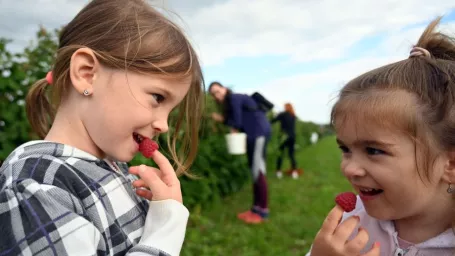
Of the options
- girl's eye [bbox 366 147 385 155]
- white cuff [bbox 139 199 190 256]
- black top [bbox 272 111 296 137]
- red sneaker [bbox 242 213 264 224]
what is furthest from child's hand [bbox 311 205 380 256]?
black top [bbox 272 111 296 137]

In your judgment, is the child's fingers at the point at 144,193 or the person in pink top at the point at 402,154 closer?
the child's fingers at the point at 144,193

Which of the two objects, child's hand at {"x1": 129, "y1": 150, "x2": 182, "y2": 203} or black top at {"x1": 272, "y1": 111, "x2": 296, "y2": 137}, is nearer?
child's hand at {"x1": 129, "y1": 150, "x2": 182, "y2": 203}

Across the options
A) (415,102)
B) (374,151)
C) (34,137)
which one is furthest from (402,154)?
(34,137)

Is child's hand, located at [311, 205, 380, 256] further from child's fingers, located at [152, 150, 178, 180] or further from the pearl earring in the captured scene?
child's fingers, located at [152, 150, 178, 180]

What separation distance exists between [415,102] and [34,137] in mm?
2294

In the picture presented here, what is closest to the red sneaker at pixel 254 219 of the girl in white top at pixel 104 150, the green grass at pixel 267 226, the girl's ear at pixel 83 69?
the green grass at pixel 267 226

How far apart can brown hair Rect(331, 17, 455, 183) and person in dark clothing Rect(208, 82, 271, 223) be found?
3.52m

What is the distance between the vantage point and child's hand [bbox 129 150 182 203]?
1188 millimetres

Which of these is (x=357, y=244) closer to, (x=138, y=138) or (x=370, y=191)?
(x=370, y=191)

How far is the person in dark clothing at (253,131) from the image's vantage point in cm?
504

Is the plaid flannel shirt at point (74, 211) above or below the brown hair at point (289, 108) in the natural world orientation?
above

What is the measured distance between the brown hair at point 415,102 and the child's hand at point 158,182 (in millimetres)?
692

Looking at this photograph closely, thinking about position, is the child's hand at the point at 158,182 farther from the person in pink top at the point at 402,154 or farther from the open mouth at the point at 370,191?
the open mouth at the point at 370,191

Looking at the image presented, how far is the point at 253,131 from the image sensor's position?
16.8 ft
